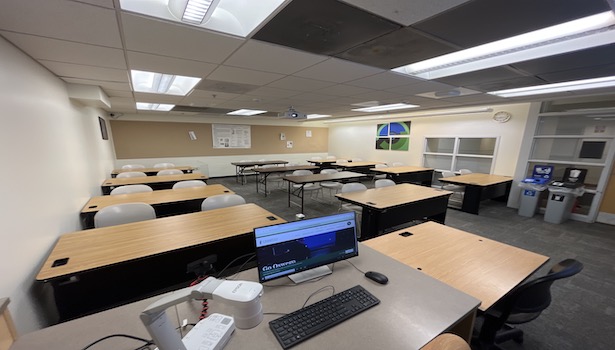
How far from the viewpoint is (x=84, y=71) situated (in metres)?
2.52

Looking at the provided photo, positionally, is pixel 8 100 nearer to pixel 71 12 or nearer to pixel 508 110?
pixel 71 12

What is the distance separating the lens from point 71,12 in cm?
136

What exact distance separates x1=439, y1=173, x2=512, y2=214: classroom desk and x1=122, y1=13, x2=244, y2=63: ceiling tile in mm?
5221

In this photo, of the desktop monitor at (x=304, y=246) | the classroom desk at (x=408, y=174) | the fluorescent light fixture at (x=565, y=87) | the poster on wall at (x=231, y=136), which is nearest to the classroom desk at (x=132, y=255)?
the desktop monitor at (x=304, y=246)

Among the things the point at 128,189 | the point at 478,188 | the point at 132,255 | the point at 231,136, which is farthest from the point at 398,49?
the point at 231,136

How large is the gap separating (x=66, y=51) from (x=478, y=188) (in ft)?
21.7

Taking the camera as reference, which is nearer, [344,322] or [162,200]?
[344,322]

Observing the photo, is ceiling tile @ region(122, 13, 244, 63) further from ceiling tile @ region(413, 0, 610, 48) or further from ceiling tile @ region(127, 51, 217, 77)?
ceiling tile @ region(413, 0, 610, 48)

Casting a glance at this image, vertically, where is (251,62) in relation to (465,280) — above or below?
above

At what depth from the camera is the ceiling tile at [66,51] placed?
1.71 meters

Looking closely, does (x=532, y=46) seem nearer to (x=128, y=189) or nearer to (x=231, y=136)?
(x=128, y=189)

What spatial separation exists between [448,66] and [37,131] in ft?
14.1

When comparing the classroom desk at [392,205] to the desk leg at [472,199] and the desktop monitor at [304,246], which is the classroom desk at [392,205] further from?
the desktop monitor at [304,246]

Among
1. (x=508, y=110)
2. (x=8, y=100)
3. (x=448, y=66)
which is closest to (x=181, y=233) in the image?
(x=8, y=100)
